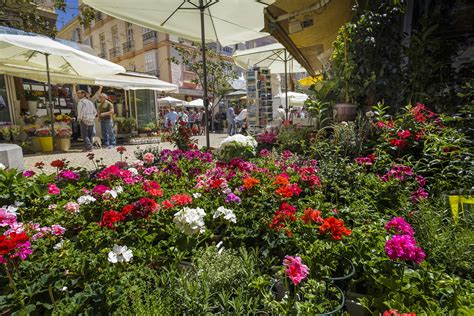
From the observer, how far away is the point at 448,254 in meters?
1.56

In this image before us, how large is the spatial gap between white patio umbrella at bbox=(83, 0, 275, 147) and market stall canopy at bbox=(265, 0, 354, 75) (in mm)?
328

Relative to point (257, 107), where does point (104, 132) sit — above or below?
below

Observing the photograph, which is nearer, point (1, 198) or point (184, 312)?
point (184, 312)

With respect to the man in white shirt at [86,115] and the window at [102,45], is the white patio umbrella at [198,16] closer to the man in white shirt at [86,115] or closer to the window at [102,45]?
the man in white shirt at [86,115]

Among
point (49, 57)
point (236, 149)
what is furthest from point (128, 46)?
point (236, 149)

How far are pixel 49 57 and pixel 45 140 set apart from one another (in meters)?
2.45

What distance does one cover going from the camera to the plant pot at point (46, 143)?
8.55m

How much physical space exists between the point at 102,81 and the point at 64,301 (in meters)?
11.2

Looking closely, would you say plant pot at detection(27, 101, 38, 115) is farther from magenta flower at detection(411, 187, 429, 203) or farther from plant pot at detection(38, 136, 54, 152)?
magenta flower at detection(411, 187, 429, 203)

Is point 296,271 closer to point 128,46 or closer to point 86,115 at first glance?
point 86,115

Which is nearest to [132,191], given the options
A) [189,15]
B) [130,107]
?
[189,15]

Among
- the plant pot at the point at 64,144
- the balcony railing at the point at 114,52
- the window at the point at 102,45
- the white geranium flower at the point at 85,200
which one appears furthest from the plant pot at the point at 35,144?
the window at the point at 102,45

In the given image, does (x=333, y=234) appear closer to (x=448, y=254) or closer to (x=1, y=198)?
(x=448, y=254)

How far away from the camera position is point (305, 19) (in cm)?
535
